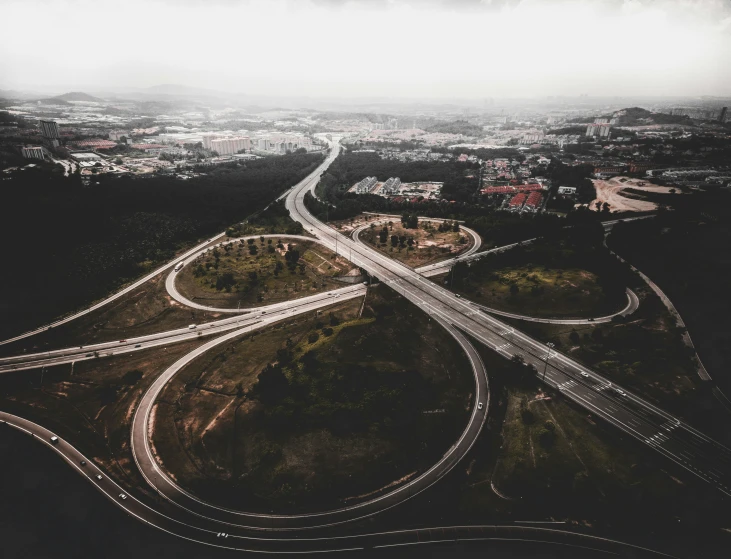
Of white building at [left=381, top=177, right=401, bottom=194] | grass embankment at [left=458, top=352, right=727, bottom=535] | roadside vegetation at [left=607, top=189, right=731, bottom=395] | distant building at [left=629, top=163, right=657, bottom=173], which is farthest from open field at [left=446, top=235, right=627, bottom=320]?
distant building at [left=629, top=163, right=657, bottom=173]

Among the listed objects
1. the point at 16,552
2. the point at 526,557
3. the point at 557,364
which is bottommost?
the point at 16,552

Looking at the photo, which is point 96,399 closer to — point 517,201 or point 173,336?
point 173,336

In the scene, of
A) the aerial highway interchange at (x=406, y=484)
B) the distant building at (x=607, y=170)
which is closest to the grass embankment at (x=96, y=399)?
the aerial highway interchange at (x=406, y=484)

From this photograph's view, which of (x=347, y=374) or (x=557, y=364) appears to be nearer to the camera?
(x=347, y=374)

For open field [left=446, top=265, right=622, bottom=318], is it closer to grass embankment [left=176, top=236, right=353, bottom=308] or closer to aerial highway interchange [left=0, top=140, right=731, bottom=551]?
aerial highway interchange [left=0, top=140, right=731, bottom=551]

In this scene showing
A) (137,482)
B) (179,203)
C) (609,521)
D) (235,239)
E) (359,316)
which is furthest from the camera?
(179,203)

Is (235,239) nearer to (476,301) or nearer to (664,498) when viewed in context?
(476,301)

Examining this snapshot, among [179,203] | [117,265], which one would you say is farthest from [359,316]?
[179,203]
